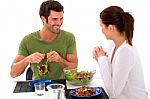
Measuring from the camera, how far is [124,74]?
71.2 inches

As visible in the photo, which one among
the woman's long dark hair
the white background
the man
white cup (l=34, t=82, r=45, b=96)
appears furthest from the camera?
the white background

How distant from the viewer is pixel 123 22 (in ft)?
6.21

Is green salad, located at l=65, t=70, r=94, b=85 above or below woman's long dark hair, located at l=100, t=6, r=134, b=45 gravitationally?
below

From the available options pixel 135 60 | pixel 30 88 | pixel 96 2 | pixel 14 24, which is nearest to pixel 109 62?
pixel 135 60

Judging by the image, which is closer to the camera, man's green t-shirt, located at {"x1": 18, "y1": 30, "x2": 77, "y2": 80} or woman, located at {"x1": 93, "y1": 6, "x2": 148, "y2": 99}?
woman, located at {"x1": 93, "y1": 6, "x2": 148, "y2": 99}

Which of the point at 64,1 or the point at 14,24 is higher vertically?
the point at 64,1

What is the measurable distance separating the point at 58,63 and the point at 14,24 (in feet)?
3.20

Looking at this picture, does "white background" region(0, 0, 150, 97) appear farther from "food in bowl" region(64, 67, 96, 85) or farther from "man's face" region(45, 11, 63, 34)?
"food in bowl" region(64, 67, 96, 85)

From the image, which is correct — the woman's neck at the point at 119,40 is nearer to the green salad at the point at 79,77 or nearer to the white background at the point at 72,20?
the green salad at the point at 79,77

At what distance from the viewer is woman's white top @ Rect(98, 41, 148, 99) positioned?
181cm

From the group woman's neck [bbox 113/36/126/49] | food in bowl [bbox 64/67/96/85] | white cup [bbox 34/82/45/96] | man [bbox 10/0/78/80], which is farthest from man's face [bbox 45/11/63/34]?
white cup [bbox 34/82/45/96]

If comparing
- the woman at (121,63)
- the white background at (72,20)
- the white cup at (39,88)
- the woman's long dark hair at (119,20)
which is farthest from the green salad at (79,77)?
the white background at (72,20)

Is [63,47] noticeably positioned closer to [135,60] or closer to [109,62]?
[109,62]

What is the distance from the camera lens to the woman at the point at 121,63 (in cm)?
181
